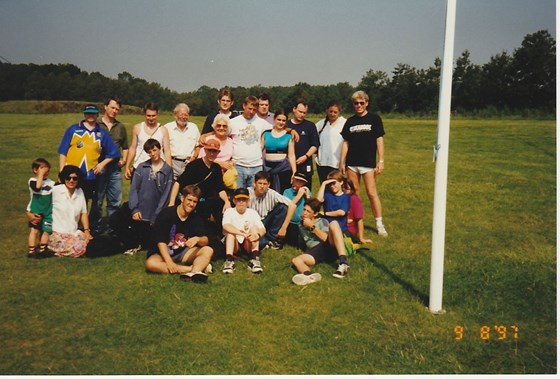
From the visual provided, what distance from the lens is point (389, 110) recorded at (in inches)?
2019

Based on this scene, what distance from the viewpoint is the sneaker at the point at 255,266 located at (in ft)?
19.1

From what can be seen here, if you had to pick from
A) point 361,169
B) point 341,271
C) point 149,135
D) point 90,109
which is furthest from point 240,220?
point 90,109

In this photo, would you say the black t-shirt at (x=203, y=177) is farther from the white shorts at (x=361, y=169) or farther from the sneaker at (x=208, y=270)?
the white shorts at (x=361, y=169)

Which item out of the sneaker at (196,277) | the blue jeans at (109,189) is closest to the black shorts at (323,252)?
the sneaker at (196,277)

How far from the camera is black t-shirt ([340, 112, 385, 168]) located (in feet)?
23.2

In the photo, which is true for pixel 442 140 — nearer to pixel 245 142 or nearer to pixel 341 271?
pixel 341 271

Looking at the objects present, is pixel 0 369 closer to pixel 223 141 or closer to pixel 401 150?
pixel 223 141

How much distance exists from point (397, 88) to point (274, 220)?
47001 mm

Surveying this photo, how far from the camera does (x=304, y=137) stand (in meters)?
7.54

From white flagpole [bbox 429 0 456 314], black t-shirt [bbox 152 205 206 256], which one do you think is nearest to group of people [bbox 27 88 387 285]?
black t-shirt [bbox 152 205 206 256]

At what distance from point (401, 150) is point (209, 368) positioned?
18589mm

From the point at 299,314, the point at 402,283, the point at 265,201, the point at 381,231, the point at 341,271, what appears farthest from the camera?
the point at 381,231

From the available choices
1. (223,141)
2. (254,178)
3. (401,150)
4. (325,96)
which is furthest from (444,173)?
(325,96)

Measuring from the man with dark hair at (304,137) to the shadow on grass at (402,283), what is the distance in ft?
6.11
